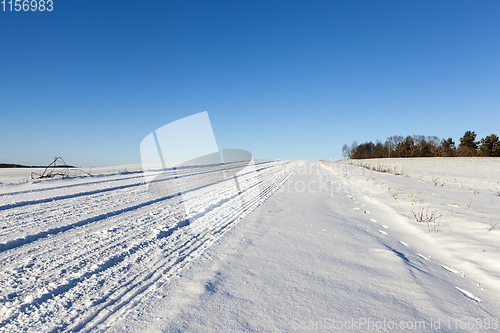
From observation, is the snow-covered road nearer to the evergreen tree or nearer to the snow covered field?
the snow covered field

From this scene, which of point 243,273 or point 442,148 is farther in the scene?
point 442,148

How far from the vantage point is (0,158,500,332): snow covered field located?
191 centimetres

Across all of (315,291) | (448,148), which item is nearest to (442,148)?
(448,148)

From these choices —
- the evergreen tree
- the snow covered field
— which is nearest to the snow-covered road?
the snow covered field

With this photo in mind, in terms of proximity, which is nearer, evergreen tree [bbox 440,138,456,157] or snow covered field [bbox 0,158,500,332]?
snow covered field [bbox 0,158,500,332]

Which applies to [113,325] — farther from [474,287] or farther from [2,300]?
[474,287]

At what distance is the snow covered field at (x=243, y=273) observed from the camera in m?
1.91

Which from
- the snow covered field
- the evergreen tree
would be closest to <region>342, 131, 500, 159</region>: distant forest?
the evergreen tree

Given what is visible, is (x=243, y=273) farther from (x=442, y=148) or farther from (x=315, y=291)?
(x=442, y=148)

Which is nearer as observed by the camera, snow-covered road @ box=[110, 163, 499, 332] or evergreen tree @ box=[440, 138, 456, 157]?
snow-covered road @ box=[110, 163, 499, 332]

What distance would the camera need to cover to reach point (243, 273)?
2658 millimetres

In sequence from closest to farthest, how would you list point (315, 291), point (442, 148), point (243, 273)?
point (315, 291) < point (243, 273) < point (442, 148)

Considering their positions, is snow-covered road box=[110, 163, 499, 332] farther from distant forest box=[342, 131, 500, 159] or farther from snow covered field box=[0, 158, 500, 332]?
distant forest box=[342, 131, 500, 159]

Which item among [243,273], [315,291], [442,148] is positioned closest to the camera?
[315,291]
